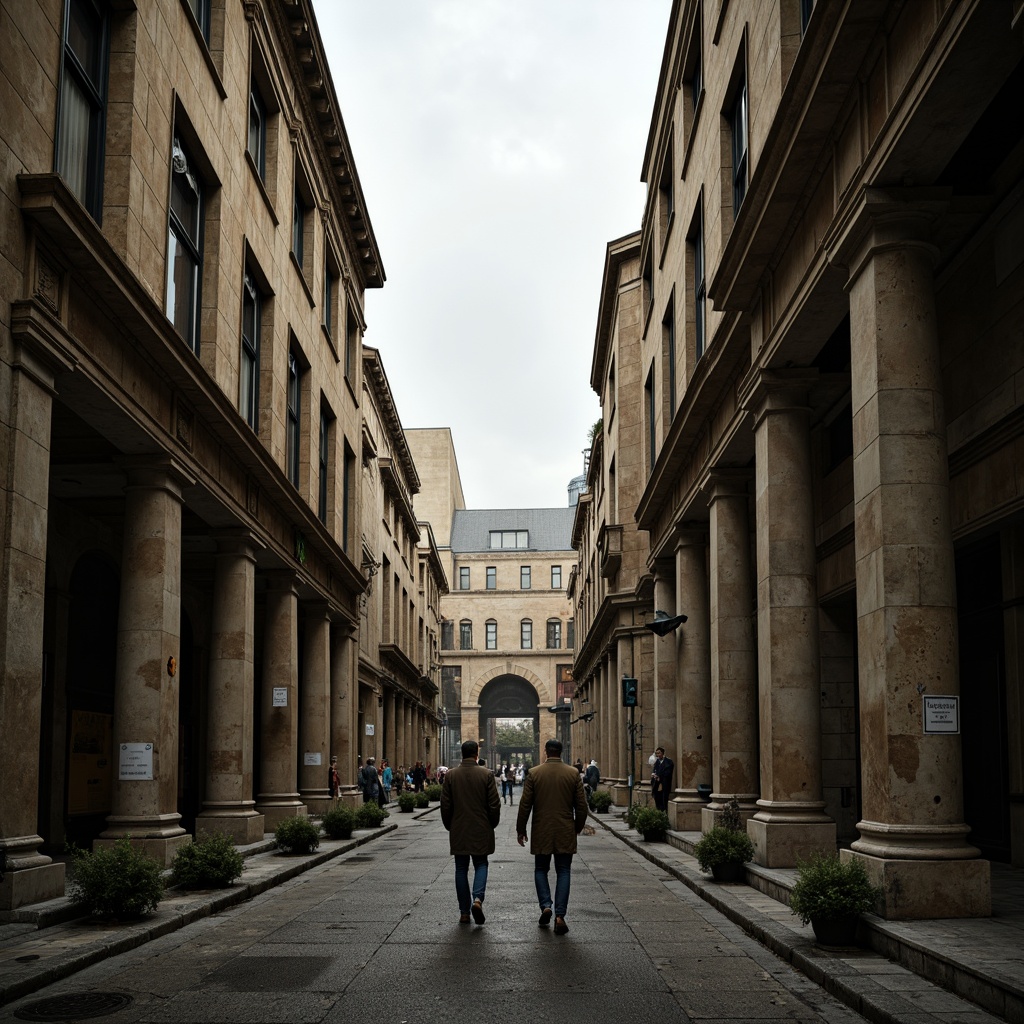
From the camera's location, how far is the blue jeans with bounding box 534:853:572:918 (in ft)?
41.8

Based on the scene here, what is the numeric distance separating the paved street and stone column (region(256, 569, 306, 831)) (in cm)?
1031

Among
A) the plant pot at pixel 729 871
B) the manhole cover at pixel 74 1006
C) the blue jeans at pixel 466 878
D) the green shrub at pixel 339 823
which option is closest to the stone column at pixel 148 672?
the blue jeans at pixel 466 878

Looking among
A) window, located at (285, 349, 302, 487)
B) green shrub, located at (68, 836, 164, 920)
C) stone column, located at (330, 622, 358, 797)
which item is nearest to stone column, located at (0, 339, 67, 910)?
green shrub, located at (68, 836, 164, 920)

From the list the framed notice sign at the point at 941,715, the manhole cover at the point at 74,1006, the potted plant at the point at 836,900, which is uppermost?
the framed notice sign at the point at 941,715

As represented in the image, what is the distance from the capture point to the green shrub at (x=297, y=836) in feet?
70.4

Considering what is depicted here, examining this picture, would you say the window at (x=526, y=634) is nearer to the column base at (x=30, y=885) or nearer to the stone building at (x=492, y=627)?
the stone building at (x=492, y=627)

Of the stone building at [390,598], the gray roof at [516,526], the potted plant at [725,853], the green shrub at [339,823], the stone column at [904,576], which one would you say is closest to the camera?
the stone column at [904,576]

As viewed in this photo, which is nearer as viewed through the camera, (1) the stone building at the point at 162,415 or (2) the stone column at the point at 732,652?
(1) the stone building at the point at 162,415

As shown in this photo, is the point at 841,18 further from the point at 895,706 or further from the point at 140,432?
the point at 140,432

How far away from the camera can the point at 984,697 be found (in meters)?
17.7

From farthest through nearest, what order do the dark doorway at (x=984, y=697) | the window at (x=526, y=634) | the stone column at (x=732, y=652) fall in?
the window at (x=526, y=634) < the stone column at (x=732, y=652) < the dark doorway at (x=984, y=697)

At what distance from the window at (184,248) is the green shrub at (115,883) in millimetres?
8830

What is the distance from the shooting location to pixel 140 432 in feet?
53.9

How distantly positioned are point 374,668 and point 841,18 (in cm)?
3779
